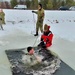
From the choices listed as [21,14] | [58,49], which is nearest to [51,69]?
[58,49]

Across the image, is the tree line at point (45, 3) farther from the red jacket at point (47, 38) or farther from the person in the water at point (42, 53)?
the person in the water at point (42, 53)

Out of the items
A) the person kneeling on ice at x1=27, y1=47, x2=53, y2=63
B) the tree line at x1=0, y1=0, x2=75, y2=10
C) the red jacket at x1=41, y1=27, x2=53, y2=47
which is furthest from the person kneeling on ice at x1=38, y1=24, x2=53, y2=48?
the tree line at x1=0, y1=0, x2=75, y2=10

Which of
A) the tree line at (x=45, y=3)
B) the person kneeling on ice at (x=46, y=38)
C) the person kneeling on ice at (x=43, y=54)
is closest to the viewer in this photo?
the person kneeling on ice at (x=43, y=54)

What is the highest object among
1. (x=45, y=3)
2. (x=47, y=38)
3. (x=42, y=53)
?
(x=47, y=38)

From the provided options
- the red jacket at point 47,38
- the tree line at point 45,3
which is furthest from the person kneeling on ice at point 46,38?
the tree line at point 45,3

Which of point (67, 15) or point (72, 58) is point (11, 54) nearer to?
point (72, 58)

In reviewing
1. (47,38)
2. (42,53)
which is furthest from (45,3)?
(42,53)

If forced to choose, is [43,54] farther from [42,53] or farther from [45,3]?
[45,3]

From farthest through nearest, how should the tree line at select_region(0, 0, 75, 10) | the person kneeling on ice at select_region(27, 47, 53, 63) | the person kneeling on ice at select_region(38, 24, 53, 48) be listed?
1. the tree line at select_region(0, 0, 75, 10)
2. the person kneeling on ice at select_region(38, 24, 53, 48)
3. the person kneeling on ice at select_region(27, 47, 53, 63)

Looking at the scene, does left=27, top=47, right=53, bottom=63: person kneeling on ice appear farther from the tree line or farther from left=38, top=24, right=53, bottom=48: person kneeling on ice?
the tree line

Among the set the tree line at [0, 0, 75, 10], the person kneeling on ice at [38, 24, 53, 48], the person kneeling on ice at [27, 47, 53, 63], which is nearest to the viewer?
the person kneeling on ice at [27, 47, 53, 63]

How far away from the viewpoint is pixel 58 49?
711 centimetres

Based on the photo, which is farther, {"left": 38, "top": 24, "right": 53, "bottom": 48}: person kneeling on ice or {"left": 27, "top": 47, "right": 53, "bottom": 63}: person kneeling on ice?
{"left": 38, "top": 24, "right": 53, "bottom": 48}: person kneeling on ice

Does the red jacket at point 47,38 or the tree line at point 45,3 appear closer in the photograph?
the red jacket at point 47,38
